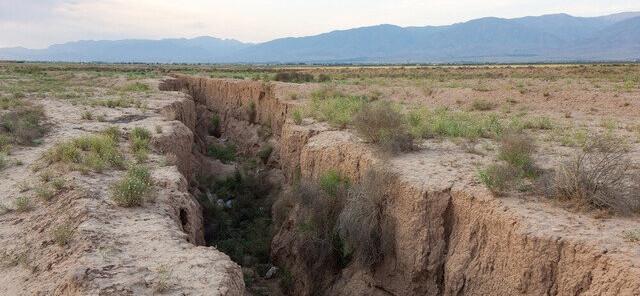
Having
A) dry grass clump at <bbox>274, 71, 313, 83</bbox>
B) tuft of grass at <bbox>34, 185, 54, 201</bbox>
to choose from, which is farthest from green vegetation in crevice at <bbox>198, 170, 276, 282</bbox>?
dry grass clump at <bbox>274, 71, 313, 83</bbox>

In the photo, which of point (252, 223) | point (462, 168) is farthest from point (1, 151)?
point (462, 168)

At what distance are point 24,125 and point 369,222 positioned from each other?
10.4 meters

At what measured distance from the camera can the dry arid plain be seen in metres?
6.19

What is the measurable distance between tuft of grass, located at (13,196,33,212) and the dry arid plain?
0.04 m

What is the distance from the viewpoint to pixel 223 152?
22359 millimetres

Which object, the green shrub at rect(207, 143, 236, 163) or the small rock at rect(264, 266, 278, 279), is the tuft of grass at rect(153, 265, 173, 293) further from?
the green shrub at rect(207, 143, 236, 163)

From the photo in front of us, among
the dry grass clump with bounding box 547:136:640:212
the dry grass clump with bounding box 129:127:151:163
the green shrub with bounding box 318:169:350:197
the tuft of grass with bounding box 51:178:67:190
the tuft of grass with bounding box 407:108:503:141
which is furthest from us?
the tuft of grass with bounding box 407:108:503:141

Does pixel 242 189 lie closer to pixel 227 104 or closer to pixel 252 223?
pixel 252 223

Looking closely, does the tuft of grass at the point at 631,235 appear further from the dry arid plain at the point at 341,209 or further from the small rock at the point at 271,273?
the small rock at the point at 271,273

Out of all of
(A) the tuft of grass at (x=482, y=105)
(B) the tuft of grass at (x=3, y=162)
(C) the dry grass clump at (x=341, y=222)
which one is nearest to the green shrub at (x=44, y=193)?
(B) the tuft of grass at (x=3, y=162)

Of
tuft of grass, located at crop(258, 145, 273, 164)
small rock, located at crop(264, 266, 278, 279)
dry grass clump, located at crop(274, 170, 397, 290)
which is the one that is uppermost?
dry grass clump, located at crop(274, 170, 397, 290)

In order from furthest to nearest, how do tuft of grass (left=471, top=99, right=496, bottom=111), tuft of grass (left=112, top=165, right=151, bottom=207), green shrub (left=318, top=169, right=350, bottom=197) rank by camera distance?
tuft of grass (left=471, top=99, right=496, bottom=111)
green shrub (left=318, top=169, right=350, bottom=197)
tuft of grass (left=112, top=165, right=151, bottom=207)

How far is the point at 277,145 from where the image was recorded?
2005 centimetres

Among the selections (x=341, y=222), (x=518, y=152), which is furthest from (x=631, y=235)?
(x=341, y=222)
